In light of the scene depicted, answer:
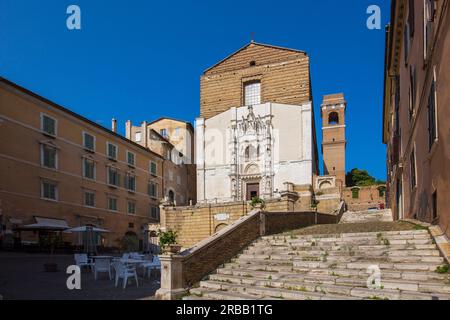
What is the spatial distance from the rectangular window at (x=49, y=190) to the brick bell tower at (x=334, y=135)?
38363mm

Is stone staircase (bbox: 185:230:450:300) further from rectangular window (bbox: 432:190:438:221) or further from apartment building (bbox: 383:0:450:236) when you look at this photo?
apartment building (bbox: 383:0:450:236)

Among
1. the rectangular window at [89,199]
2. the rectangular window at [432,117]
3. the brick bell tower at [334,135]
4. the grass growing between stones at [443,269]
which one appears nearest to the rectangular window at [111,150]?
the rectangular window at [89,199]

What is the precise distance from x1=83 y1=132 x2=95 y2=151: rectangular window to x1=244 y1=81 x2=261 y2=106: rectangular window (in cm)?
1797

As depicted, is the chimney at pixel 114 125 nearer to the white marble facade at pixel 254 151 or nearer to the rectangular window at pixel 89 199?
the white marble facade at pixel 254 151

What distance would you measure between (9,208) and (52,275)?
1008 cm

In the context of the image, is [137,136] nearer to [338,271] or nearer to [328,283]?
[338,271]

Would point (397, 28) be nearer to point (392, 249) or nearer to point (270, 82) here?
point (392, 249)

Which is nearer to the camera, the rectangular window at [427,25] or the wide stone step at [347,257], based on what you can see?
the wide stone step at [347,257]

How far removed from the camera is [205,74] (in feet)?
143

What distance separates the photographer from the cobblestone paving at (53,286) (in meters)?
9.30

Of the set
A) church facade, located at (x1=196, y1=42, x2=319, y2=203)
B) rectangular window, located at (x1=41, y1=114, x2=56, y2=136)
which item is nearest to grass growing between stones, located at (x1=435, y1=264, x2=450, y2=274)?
rectangular window, located at (x1=41, y1=114, x2=56, y2=136)

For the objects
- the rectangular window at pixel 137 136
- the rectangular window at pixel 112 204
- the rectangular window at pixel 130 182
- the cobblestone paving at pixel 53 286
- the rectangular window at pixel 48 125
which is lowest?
the cobblestone paving at pixel 53 286

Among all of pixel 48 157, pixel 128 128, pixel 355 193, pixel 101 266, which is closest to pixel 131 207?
pixel 48 157
